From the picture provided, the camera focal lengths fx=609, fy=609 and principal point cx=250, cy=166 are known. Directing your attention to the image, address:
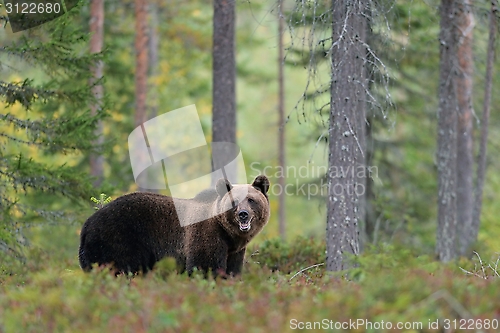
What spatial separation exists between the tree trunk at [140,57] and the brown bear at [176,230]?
1173 cm

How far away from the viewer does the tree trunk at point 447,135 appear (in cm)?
1269

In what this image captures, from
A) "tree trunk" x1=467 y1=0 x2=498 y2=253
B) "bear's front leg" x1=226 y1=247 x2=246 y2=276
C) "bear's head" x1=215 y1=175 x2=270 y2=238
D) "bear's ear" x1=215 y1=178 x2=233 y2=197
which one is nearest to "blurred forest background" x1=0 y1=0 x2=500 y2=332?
"tree trunk" x1=467 y1=0 x2=498 y2=253

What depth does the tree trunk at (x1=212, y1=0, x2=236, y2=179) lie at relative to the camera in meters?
12.8

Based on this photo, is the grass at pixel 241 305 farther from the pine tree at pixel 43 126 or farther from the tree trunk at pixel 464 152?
the tree trunk at pixel 464 152

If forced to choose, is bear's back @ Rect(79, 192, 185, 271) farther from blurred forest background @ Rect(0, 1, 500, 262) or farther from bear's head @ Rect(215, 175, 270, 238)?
blurred forest background @ Rect(0, 1, 500, 262)

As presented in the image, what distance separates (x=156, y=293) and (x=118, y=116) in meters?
17.3

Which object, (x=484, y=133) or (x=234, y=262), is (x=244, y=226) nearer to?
(x=234, y=262)

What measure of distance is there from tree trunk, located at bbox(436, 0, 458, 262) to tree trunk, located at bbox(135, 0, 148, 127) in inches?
415

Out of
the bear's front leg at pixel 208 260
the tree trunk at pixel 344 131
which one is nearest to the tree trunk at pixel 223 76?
the tree trunk at pixel 344 131

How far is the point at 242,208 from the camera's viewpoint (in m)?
8.51

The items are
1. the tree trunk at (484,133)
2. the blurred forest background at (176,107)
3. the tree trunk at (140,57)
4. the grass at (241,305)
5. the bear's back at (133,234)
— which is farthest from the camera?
the tree trunk at (140,57)

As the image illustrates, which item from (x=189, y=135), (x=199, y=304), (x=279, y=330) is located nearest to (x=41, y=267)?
(x=199, y=304)

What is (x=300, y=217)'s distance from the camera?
36.8 meters

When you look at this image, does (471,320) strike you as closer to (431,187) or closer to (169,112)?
(431,187)
